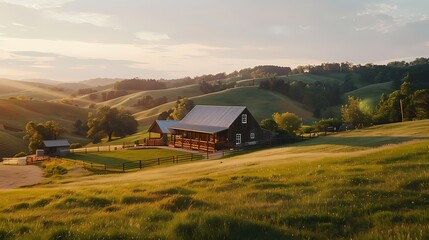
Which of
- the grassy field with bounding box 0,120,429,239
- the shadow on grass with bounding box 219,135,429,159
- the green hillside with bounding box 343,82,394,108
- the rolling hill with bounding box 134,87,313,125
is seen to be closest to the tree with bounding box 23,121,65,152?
the shadow on grass with bounding box 219,135,429,159

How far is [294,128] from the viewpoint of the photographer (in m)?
82.8

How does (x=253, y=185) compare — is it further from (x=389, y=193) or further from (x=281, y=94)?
(x=281, y=94)

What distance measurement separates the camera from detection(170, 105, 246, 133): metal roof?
227ft

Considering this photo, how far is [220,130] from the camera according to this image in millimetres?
66812

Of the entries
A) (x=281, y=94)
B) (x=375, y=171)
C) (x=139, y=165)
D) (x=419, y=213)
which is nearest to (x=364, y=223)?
(x=419, y=213)

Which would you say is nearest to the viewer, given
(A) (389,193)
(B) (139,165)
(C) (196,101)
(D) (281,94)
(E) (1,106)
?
(A) (389,193)

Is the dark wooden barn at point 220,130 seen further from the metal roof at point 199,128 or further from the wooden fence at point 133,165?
the wooden fence at point 133,165

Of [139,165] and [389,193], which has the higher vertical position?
[389,193]

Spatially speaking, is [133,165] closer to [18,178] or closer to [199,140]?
[18,178]

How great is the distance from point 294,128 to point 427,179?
6871cm

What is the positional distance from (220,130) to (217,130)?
1.76 ft

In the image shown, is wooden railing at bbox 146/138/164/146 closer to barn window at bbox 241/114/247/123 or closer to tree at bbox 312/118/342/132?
barn window at bbox 241/114/247/123

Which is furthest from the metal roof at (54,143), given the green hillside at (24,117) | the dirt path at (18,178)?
the green hillside at (24,117)

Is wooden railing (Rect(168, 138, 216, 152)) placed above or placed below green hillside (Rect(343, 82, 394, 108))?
below
